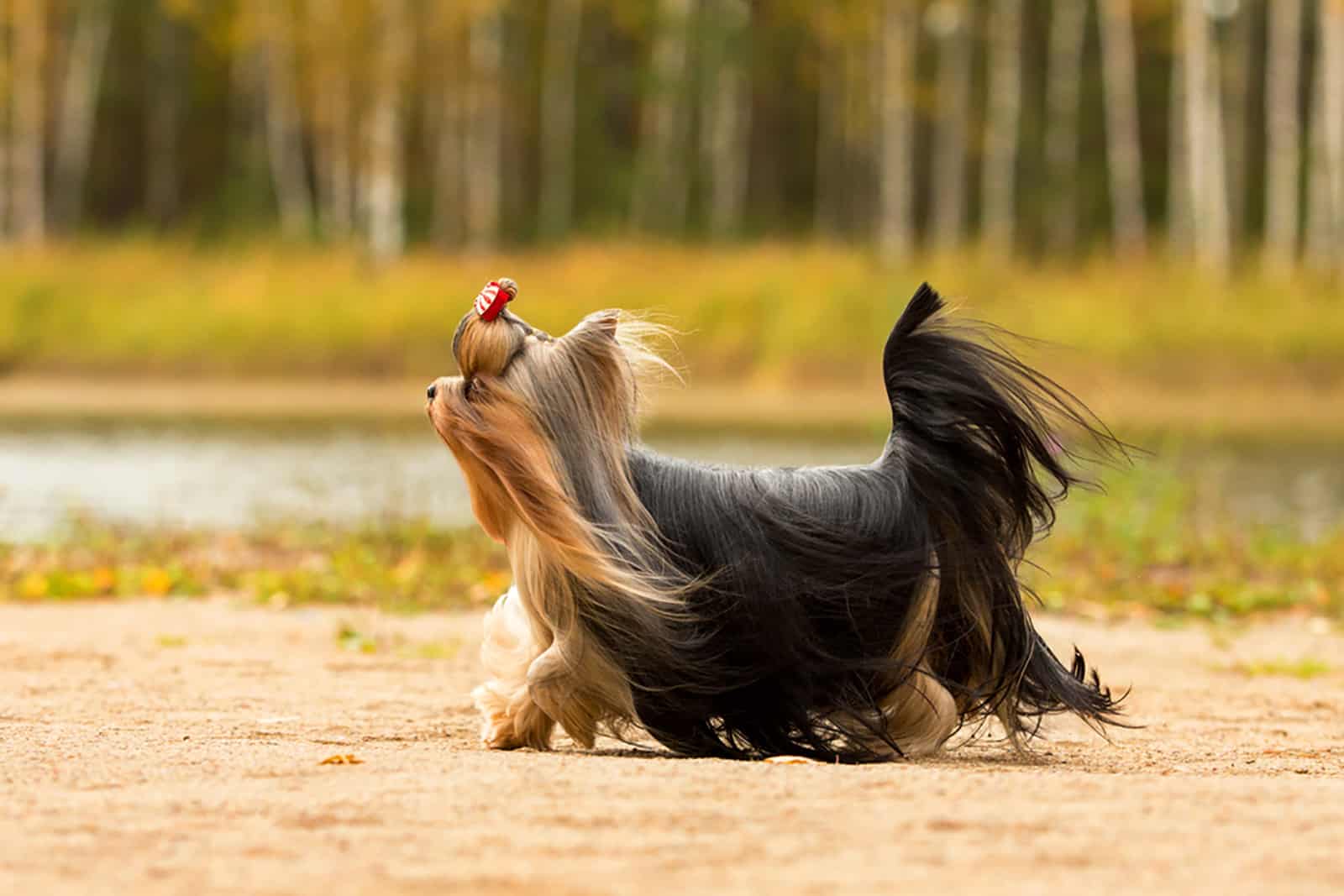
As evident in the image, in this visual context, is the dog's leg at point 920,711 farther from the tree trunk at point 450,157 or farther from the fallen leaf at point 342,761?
the tree trunk at point 450,157

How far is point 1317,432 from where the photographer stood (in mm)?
21547

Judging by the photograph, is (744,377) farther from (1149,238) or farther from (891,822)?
(891,822)

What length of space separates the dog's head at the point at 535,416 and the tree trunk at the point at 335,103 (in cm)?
2950

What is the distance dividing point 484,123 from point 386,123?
4565 mm

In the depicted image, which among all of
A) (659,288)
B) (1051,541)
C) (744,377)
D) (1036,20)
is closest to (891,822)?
(1051,541)

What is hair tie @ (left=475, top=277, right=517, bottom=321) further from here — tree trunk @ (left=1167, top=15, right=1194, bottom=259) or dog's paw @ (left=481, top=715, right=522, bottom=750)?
tree trunk @ (left=1167, top=15, right=1194, bottom=259)

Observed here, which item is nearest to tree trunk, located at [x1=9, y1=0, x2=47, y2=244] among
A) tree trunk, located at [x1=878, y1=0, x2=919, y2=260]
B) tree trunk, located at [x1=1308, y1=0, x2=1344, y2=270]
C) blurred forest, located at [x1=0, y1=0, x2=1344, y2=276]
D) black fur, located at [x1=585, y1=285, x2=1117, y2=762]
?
blurred forest, located at [x1=0, y1=0, x2=1344, y2=276]

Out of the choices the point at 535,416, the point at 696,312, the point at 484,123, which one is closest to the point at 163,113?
the point at 484,123

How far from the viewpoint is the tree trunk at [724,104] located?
3894 centimetres

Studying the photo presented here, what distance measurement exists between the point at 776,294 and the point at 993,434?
21.2m

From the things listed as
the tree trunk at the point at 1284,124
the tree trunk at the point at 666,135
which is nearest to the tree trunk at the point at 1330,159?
the tree trunk at the point at 1284,124

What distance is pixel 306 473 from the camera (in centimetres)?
1644

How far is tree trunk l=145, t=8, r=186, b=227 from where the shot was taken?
146 ft

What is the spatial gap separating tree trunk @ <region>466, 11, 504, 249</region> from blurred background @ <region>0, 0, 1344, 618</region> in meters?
0.10
